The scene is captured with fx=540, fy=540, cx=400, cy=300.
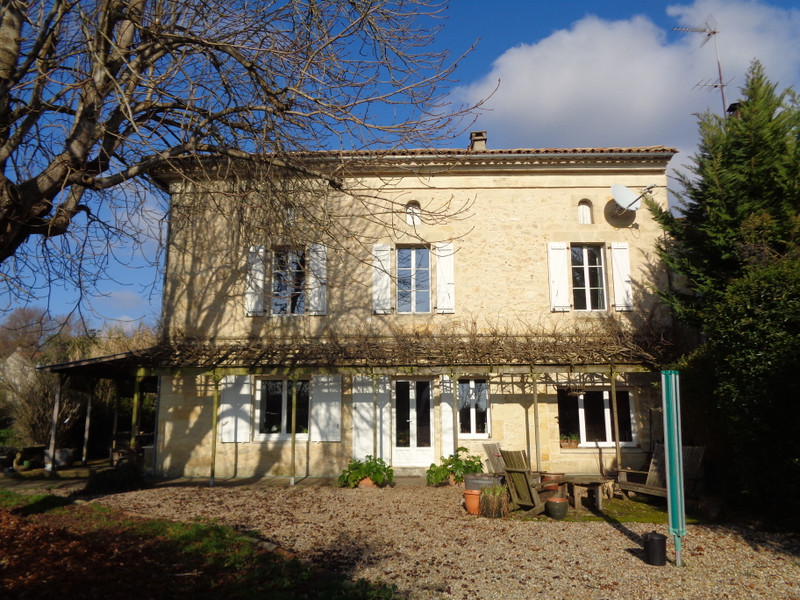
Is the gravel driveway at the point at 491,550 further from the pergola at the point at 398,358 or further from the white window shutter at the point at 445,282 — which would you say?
the white window shutter at the point at 445,282

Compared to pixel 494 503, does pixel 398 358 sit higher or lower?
higher

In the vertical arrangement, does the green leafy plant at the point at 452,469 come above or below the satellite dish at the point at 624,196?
below

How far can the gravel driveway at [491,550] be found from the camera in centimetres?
459

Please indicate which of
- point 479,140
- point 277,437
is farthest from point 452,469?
point 479,140

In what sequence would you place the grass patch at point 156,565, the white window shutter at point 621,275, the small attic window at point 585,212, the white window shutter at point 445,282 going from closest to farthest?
1. the grass patch at point 156,565
2. the white window shutter at point 621,275
3. the white window shutter at point 445,282
4. the small attic window at point 585,212

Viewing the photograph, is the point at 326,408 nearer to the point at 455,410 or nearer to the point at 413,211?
the point at 455,410

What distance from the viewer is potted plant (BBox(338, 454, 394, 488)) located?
30.6ft

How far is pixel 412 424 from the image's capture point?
35.1 feet

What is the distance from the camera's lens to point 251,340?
10.9m

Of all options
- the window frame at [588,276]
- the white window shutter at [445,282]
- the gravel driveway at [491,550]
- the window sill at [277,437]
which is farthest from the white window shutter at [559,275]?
the window sill at [277,437]

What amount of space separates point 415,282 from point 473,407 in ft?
9.13

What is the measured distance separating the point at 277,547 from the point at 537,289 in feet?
23.9

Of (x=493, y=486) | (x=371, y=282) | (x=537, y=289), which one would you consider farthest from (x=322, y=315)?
(x=493, y=486)

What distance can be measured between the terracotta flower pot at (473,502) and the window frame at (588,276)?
16.5 feet
